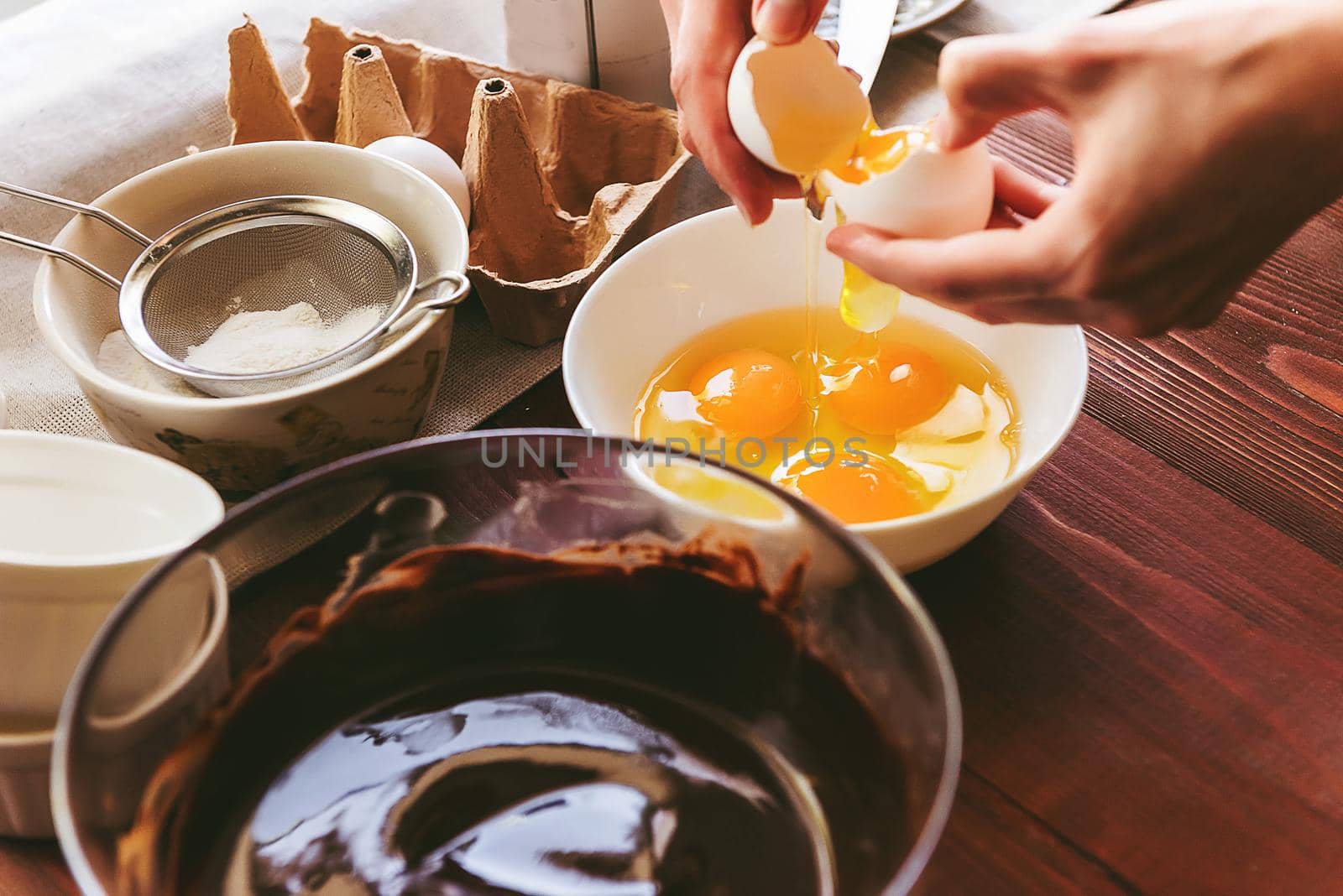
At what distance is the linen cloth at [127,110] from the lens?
3.43 feet

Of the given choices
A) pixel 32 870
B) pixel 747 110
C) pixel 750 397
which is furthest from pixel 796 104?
pixel 32 870

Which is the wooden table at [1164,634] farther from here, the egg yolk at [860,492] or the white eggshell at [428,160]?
the white eggshell at [428,160]

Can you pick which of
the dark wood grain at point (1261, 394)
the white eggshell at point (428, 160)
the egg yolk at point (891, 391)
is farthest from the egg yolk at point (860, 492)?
the white eggshell at point (428, 160)

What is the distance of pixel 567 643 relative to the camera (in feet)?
2.20

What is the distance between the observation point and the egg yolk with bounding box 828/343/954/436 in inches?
A: 39.4

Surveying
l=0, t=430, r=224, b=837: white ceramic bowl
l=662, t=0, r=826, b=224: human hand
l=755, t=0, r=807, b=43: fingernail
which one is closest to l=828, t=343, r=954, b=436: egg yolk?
l=662, t=0, r=826, b=224: human hand

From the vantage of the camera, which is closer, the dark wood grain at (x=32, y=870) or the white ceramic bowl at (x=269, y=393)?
the dark wood grain at (x=32, y=870)

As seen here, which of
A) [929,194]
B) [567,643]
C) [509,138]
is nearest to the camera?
[567,643]

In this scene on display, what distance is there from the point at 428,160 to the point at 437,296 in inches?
8.8

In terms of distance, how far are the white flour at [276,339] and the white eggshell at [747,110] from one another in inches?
14.4

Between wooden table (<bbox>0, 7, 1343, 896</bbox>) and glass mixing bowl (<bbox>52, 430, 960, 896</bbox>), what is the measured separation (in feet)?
0.49

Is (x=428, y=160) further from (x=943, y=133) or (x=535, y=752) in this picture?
(x=535, y=752)

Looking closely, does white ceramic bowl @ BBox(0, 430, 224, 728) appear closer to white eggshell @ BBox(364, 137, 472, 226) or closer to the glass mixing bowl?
the glass mixing bowl

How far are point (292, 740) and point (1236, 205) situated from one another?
61cm
